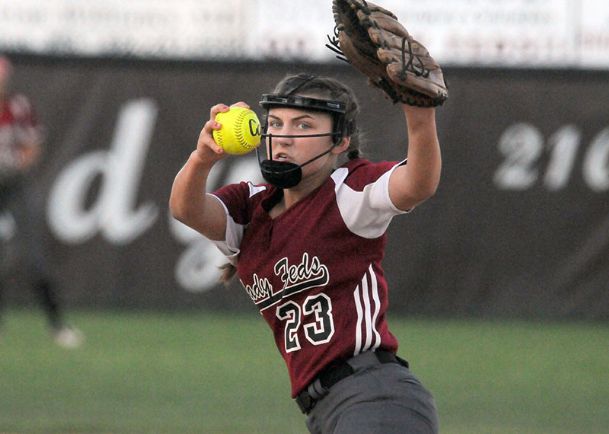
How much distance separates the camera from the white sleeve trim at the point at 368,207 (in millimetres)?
3969

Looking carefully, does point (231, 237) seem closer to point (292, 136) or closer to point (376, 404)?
point (292, 136)

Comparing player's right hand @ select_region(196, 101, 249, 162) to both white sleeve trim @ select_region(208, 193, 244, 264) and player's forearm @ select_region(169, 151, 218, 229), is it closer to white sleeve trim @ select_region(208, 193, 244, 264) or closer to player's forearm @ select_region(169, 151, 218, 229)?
player's forearm @ select_region(169, 151, 218, 229)

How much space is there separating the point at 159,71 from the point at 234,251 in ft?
24.1

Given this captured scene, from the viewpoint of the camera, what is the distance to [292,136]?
410 cm

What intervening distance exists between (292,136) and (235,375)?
452 cm

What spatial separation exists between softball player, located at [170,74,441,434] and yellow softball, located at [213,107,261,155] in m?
0.03

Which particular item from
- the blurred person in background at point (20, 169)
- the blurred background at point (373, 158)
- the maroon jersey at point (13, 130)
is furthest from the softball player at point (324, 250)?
the blurred background at point (373, 158)

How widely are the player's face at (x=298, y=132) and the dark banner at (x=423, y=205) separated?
7.02m

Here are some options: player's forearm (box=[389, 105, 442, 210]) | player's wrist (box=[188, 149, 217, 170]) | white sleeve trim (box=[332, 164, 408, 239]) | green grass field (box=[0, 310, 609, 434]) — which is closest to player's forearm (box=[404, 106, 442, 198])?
player's forearm (box=[389, 105, 442, 210])

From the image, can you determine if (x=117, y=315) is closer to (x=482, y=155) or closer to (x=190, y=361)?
(x=190, y=361)

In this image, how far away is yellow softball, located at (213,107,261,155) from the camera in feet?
13.0

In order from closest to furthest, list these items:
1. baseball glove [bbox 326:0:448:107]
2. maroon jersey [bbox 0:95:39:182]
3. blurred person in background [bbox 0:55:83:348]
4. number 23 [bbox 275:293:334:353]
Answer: baseball glove [bbox 326:0:448:107]
number 23 [bbox 275:293:334:353]
blurred person in background [bbox 0:55:83:348]
maroon jersey [bbox 0:95:39:182]

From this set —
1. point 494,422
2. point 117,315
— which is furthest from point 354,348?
point 117,315

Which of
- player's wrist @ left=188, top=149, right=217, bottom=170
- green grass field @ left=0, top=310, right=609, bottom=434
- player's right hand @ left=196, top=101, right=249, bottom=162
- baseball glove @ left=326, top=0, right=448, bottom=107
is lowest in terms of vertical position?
green grass field @ left=0, top=310, right=609, bottom=434
